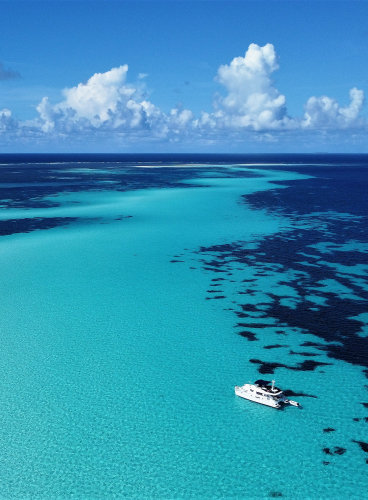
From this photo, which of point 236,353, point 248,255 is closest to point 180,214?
point 248,255

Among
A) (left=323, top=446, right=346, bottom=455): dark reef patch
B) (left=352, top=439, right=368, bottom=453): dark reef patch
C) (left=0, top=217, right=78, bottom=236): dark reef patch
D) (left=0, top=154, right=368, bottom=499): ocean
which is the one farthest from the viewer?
(left=0, top=217, right=78, bottom=236): dark reef patch

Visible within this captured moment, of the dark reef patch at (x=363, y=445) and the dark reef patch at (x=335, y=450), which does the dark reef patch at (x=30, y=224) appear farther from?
the dark reef patch at (x=363, y=445)

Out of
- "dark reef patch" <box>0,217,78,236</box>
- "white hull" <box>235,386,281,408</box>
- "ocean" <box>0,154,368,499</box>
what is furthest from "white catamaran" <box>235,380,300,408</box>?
"dark reef patch" <box>0,217,78,236</box>

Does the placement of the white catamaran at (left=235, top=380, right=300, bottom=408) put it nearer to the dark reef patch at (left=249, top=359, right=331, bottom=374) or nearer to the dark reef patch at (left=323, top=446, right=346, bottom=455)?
the dark reef patch at (left=249, top=359, right=331, bottom=374)

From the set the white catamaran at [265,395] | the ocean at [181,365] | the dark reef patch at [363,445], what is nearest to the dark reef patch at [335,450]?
the ocean at [181,365]

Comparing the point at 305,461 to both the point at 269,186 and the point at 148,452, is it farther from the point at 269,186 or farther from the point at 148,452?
the point at 269,186

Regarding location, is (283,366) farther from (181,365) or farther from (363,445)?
(363,445)
